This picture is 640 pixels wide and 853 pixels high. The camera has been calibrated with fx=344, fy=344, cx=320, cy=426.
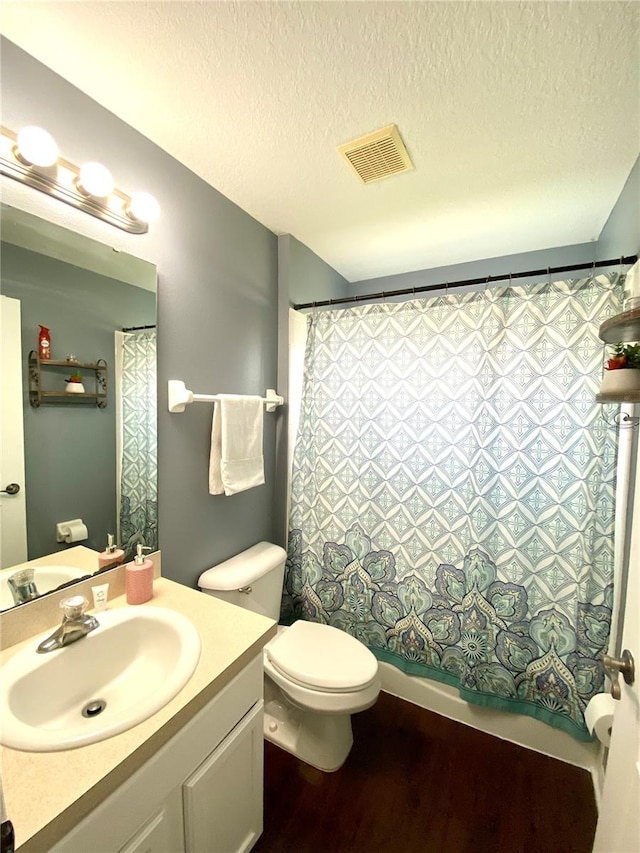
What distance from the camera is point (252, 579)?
1.51 m

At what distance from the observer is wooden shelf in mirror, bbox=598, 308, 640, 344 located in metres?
0.80

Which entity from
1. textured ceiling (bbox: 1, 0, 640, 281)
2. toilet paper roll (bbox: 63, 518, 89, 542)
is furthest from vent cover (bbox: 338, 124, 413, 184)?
toilet paper roll (bbox: 63, 518, 89, 542)

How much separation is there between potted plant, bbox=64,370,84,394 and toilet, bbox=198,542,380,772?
89 centimetres

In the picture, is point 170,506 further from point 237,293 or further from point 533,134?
point 533,134

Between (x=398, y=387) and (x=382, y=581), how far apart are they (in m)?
0.97

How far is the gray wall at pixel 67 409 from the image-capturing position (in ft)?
3.10

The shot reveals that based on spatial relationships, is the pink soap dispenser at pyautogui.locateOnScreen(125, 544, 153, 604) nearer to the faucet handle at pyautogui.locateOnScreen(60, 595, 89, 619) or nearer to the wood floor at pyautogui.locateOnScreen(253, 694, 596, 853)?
the faucet handle at pyautogui.locateOnScreen(60, 595, 89, 619)

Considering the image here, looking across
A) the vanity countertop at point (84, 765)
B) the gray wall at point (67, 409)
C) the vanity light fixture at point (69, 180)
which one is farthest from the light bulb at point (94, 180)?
the vanity countertop at point (84, 765)

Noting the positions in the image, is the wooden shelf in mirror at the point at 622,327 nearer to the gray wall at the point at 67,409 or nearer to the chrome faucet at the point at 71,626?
the gray wall at the point at 67,409

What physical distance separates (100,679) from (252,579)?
64 centimetres

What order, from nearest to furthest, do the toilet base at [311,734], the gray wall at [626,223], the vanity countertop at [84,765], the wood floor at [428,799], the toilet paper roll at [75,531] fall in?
the vanity countertop at [84,765] → the toilet paper roll at [75,531] → the wood floor at [428,799] → the gray wall at [626,223] → the toilet base at [311,734]

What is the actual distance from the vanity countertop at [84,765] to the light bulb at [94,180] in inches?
50.6

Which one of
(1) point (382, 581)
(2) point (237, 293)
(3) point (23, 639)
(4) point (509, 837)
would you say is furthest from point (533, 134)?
(4) point (509, 837)

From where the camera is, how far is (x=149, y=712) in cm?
72
